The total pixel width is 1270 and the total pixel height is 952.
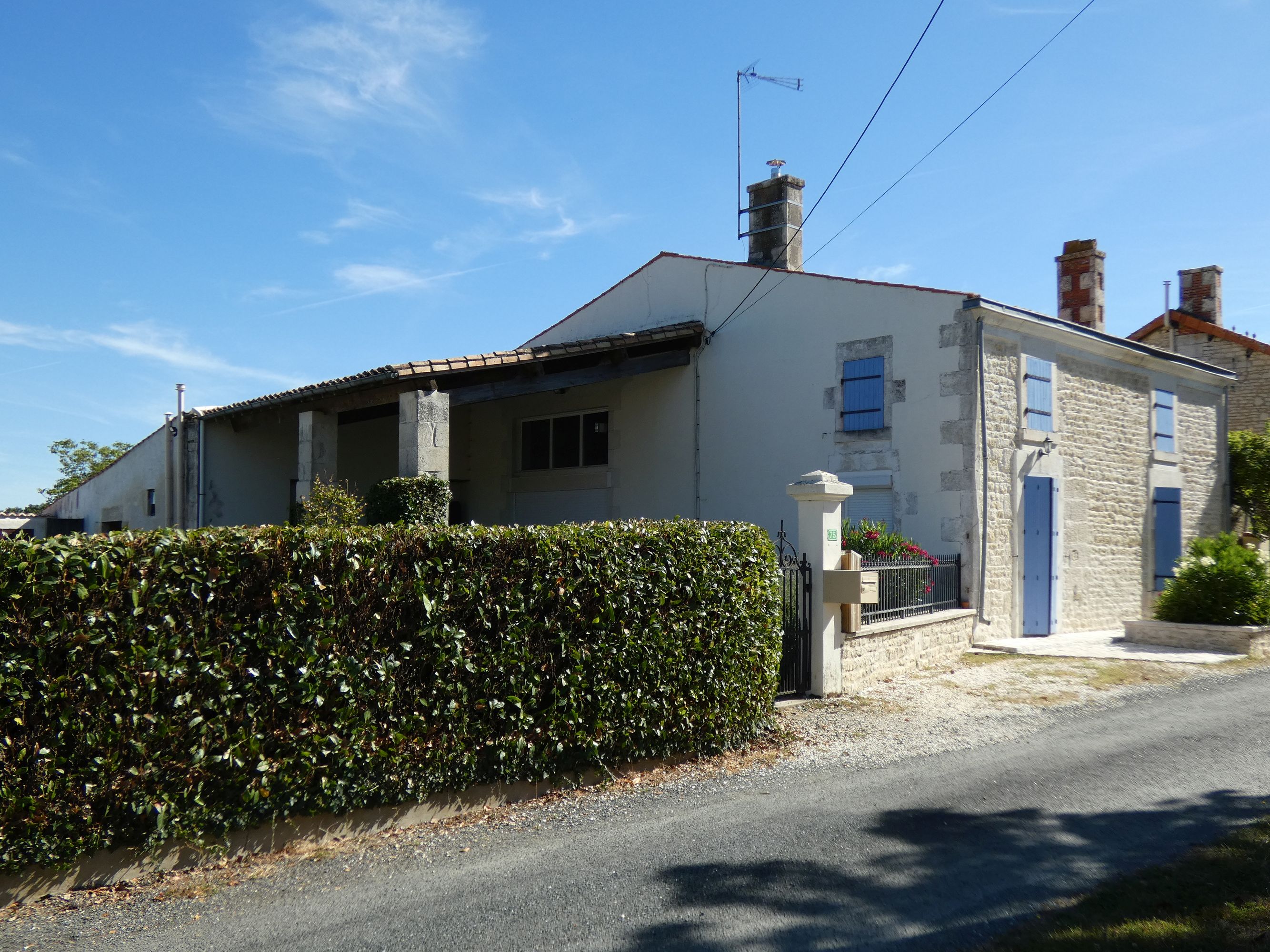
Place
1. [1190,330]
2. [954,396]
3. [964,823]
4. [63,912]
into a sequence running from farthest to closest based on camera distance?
[1190,330] < [954,396] < [964,823] < [63,912]

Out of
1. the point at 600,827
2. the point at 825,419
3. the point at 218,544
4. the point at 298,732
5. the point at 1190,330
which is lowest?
the point at 600,827

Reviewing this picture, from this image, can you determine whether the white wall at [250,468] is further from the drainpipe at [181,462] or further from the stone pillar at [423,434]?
the stone pillar at [423,434]

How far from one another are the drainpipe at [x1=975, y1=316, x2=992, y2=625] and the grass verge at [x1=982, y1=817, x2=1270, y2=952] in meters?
7.89

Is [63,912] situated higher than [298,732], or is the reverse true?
[298,732]

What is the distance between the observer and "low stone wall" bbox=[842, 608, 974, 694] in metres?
9.16

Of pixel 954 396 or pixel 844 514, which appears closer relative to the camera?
pixel 954 396

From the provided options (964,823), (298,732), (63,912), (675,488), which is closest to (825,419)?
(675,488)

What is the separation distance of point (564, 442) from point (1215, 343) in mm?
14668

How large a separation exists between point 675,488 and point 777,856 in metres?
11.2

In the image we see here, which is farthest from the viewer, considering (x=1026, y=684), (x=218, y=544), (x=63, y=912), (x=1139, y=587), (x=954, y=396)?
(x=1139, y=587)

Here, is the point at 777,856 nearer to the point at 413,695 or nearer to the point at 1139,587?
the point at 413,695

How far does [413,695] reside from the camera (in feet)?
17.3

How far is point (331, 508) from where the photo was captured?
1108 centimetres

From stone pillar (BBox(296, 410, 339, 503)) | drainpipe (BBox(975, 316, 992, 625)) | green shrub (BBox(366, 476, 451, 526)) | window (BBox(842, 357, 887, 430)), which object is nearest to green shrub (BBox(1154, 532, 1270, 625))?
drainpipe (BBox(975, 316, 992, 625))
